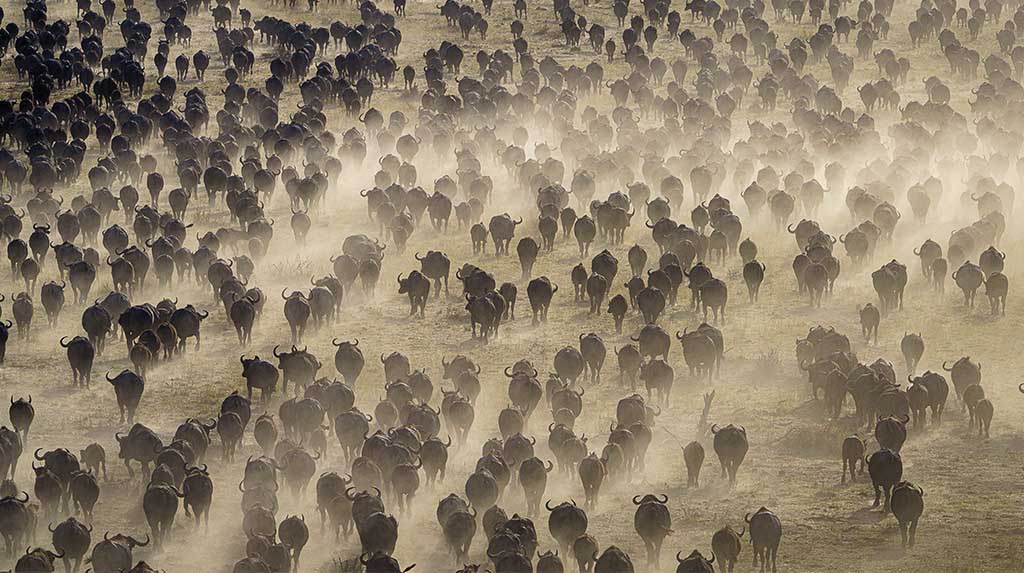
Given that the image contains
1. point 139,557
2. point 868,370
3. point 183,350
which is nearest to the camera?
point 139,557

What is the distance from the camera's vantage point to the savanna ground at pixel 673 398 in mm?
28672

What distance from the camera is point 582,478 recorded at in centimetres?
2975

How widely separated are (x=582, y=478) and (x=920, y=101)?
42.5m

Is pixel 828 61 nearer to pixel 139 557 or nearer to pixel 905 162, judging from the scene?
pixel 905 162

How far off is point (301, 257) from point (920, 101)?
32.3m

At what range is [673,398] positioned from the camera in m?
35.9

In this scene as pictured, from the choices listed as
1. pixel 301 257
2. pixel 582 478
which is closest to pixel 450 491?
pixel 582 478

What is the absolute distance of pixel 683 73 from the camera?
69.9 meters

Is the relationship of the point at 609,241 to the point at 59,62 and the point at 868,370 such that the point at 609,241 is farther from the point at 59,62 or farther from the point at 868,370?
the point at 59,62

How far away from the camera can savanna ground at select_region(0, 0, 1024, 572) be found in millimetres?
28672

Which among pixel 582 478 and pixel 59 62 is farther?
pixel 59 62

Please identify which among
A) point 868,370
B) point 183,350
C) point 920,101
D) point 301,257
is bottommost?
point 868,370

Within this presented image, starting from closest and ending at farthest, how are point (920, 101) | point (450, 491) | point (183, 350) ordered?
point (450, 491) < point (183, 350) < point (920, 101)

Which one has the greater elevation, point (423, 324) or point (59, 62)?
point (59, 62)
